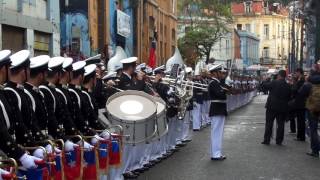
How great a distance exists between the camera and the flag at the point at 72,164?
6816 millimetres

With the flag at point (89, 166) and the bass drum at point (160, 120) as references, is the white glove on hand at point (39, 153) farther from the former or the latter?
the bass drum at point (160, 120)

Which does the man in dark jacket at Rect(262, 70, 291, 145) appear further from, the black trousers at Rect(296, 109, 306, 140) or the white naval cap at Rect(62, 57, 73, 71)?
the white naval cap at Rect(62, 57, 73, 71)

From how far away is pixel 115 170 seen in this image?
30.1 ft

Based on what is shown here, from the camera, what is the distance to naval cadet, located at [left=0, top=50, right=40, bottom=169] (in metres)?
5.65

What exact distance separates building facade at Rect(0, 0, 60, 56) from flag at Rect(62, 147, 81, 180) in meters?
9.44

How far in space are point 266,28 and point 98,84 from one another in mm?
108407

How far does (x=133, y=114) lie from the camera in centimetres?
993

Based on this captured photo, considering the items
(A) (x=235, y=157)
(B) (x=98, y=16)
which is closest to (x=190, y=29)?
(B) (x=98, y=16)

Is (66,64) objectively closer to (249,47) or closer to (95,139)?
(95,139)

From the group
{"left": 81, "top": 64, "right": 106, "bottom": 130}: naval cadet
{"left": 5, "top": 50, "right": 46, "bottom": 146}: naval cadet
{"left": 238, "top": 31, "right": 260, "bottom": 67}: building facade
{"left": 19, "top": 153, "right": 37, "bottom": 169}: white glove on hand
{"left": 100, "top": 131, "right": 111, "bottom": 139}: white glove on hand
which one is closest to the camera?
{"left": 19, "top": 153, "right": 37, "bottom": 169}: white glove on hand

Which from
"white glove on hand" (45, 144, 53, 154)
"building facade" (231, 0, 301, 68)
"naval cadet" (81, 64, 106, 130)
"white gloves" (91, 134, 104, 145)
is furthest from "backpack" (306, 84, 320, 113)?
"building facade" (231, 0, 301, 68)

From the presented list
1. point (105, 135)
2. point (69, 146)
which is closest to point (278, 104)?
point (105, 135)

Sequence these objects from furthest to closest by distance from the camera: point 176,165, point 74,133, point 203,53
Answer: point 203,53 < point 176,165 < point 74,133

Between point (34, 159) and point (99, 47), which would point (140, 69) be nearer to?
point (34, 159)
